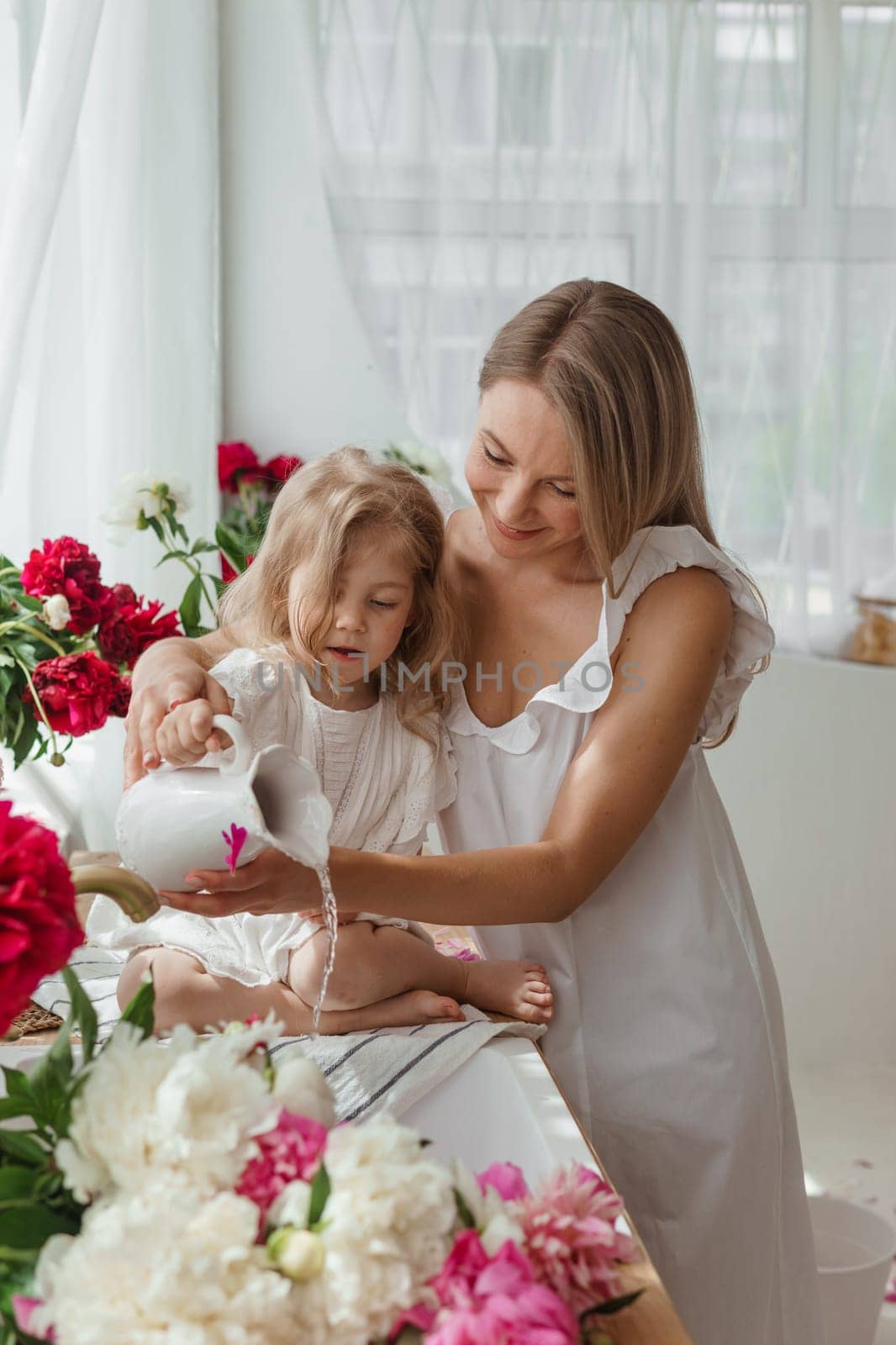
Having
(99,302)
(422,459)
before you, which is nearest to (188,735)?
(99,302)

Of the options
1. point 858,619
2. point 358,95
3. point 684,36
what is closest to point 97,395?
point 358,95

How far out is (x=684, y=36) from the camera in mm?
3150

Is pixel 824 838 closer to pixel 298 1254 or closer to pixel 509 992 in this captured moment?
pixel 509 992

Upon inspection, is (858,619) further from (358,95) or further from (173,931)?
(173,931)

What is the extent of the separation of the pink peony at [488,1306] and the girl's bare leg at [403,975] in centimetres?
63

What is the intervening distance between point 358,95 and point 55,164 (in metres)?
1.85

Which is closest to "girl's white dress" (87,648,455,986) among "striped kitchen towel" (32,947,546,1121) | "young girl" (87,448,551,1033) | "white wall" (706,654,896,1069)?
"young girl" (87,448,551,1033)

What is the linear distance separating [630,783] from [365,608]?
344 millimetres

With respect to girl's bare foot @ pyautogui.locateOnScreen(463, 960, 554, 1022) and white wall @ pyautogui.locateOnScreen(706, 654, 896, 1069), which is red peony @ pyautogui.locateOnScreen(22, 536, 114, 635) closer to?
girl's bare foot @ pyautogui.locateOnScreen(463, 960, 554, 1022)

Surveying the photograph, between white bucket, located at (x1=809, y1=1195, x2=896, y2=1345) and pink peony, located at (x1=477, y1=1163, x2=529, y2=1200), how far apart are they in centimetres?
146

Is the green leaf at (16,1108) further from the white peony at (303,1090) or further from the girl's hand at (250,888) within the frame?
the girl's hand at (250,888)

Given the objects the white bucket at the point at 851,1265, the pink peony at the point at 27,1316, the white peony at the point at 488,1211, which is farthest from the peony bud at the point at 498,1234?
the white bucket at the point at 851,1265

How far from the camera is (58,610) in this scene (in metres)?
1.42

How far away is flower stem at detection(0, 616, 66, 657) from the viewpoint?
1.41 meters
